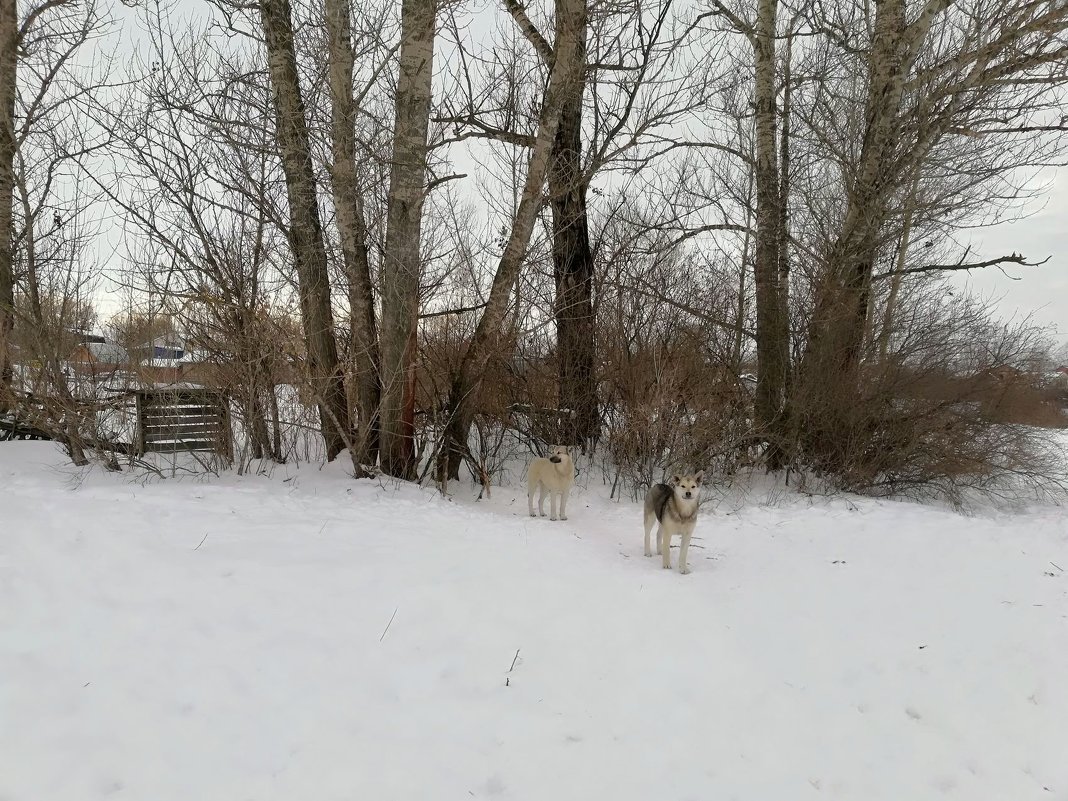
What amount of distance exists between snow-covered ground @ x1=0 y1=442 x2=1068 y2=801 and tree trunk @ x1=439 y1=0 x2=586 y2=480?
2.89 m

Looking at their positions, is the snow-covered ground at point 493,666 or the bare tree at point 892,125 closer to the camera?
the snow-covered ground at point 493,666

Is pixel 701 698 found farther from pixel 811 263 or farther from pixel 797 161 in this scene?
pixel 797 161

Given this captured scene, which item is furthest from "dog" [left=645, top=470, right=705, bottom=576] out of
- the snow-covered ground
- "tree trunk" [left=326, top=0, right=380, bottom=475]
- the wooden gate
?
the wooden gate

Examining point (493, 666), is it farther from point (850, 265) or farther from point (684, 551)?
point (850, 265)

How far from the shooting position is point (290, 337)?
289 inches

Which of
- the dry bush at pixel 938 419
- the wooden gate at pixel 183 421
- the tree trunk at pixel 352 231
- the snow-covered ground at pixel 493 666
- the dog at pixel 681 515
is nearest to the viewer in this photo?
the snow-covered ground at pixel 493 666

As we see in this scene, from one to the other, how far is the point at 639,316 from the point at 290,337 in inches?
209

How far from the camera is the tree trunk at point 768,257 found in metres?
9.36

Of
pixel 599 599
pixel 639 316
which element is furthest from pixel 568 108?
pixel 599 599

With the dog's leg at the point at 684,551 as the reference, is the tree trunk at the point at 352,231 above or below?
above

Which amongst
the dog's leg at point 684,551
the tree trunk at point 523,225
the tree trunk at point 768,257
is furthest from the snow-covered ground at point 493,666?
the tree trunk at point 768,257

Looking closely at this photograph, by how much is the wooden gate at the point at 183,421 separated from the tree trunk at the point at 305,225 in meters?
1.21

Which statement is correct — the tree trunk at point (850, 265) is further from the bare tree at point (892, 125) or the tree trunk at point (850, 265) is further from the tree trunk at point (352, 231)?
the tree trunk at point (352, 231)

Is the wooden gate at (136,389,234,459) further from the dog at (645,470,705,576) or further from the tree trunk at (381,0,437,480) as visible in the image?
the dog at (645,470,705,576)
